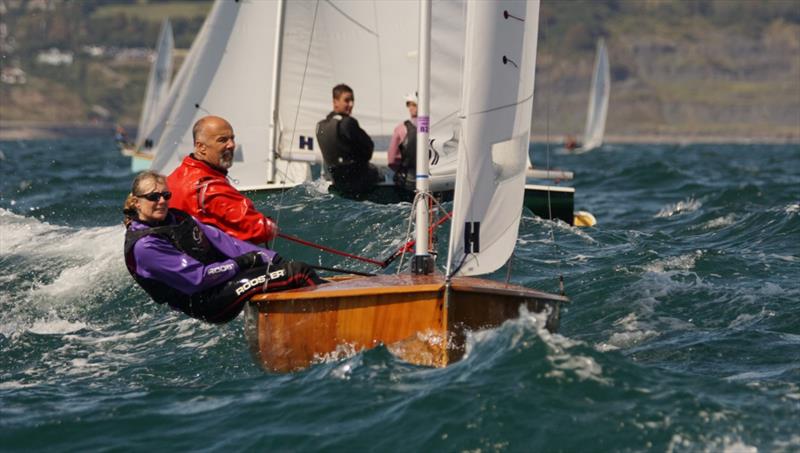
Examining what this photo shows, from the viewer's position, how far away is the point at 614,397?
5.59 metres

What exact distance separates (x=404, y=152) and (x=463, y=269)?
5.88 metres

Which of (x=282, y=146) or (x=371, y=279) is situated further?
(x=282, y=146)

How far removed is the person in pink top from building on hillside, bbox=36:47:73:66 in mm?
134188

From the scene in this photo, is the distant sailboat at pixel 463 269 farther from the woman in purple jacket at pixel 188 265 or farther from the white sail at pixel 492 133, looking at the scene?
the woman in purple jacket at pixel 188 265

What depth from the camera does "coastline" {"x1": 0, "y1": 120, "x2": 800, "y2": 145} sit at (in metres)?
109

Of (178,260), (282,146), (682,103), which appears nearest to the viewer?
(178,260)

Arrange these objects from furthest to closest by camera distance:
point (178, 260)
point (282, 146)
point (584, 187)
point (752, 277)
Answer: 1. point (584, 187)
2. point (282, 146)
3. point (752, 277)
4. point (178, 260)

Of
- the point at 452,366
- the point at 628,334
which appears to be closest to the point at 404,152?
the point at 628,334

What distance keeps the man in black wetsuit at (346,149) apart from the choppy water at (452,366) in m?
0.20

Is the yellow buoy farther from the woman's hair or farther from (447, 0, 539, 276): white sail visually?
the woman's hair

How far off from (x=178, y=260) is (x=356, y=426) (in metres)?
1.48

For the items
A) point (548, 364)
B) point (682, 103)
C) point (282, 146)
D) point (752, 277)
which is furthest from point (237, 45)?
point (682, 103)

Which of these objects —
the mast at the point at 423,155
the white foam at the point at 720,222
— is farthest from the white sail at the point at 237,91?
the mast at the point at 423,155

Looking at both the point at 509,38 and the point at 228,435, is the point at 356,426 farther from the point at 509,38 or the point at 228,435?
the point at 509,38
